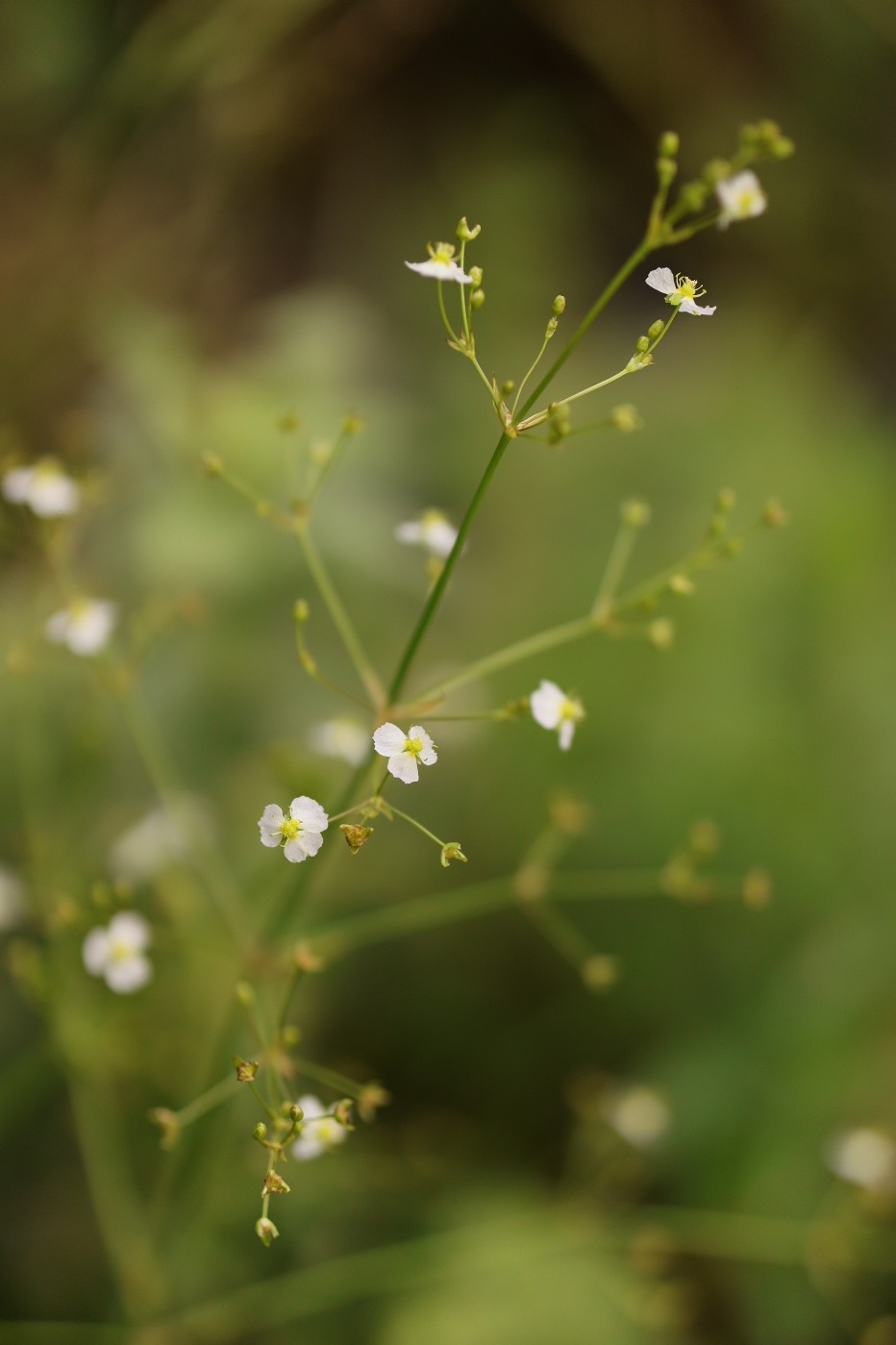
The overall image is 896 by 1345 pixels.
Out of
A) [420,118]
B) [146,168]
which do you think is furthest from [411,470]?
[420,118]

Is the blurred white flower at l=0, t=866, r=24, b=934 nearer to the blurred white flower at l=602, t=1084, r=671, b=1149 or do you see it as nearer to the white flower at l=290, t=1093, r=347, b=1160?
the white flower at l=290, t=1093, r=347, b=1160

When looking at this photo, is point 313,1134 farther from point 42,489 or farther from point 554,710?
point 42,489

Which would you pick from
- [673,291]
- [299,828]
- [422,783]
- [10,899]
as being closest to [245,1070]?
[299,828]

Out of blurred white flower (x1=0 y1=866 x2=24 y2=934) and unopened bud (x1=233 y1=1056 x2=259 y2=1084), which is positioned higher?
blurred white flower (x1=0 y1=866 x2=24 y2=934)

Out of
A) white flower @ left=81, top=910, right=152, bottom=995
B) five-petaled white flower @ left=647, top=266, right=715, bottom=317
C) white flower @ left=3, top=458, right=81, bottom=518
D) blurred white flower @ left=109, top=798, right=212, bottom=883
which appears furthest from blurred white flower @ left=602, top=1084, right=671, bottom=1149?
five-petaled white flower @ left=647, top=266, right=715, bottom=317

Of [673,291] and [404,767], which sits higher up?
[673,291]
